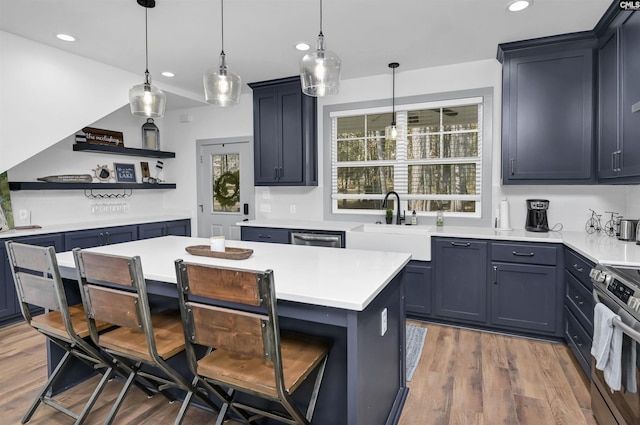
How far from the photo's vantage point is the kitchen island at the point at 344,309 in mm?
1538

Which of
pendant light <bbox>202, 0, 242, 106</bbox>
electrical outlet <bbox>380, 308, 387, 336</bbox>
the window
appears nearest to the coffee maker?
the window

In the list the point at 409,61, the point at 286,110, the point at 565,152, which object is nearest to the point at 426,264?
the point at 565,152

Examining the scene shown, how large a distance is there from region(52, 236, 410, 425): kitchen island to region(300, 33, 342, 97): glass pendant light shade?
0.99 metres

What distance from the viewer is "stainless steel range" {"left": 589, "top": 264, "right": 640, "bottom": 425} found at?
1548 millimetres

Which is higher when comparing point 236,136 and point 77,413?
point 236,136

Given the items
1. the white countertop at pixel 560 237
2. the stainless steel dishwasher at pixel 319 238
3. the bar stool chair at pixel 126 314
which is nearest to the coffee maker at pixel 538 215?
the white countertop at pixel 560 237

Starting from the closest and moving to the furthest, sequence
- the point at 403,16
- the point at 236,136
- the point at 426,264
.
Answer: the point at 403,16
the point at 426,264
the point at 236,136

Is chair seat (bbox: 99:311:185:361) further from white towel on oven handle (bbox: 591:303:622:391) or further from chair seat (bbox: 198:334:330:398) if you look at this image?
white towel on oven handle (bbox: 591:303:622:391)

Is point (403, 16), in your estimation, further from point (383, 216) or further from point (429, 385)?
point (429, 385)

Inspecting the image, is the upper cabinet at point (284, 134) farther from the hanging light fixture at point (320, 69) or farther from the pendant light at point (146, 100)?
the hanging light fixture at point (320, 69)

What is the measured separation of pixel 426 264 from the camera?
11.7 ft

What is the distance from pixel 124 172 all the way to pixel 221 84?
12.4ft

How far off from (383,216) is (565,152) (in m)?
1.92

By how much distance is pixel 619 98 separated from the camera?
9.04 ft
